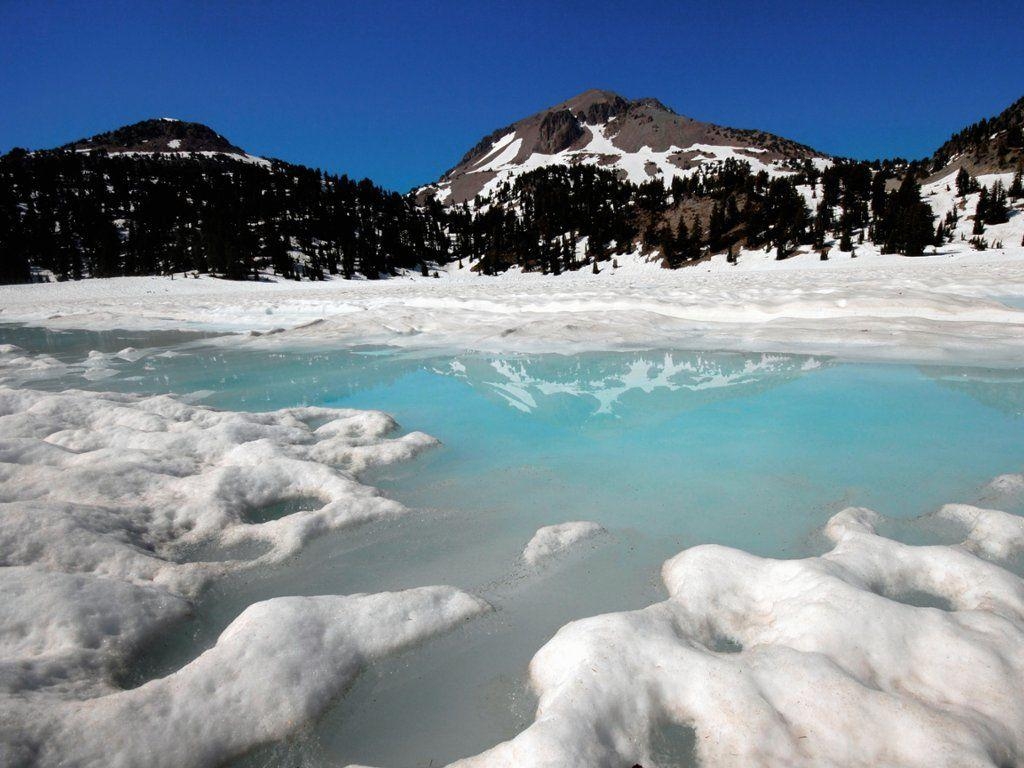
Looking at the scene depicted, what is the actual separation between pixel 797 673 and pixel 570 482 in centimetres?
217

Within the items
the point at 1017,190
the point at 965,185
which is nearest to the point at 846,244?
the point at 1017,190

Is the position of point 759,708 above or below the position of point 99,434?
below

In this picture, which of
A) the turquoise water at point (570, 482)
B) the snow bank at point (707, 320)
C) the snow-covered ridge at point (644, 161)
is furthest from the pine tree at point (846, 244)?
the snow-covered ridge at point (644, 161)

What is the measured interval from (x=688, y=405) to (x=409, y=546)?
3802mm

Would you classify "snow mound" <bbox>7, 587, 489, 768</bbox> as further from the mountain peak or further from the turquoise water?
the mountain peak

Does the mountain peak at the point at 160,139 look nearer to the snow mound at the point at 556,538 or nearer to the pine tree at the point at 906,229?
the pine tree at the point at 906,229

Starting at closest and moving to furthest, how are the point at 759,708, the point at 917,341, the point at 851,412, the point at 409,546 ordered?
the point at 759,708 → the point at 409,546 → the point at 851,412 → the point at 917,341

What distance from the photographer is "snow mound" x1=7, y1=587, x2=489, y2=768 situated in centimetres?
161

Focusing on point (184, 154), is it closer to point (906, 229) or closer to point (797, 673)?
point (906, 229)

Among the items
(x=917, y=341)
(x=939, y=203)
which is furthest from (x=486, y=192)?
(x=917, y=341)

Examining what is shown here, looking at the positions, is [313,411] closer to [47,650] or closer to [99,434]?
[99,434]

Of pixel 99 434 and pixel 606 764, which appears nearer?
pixel 606 764

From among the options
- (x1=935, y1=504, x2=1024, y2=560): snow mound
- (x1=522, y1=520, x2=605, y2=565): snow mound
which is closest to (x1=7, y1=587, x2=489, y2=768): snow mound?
(x1=522, y1=520, x2=605, y2=565): snow mound

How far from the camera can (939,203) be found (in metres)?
32.1
